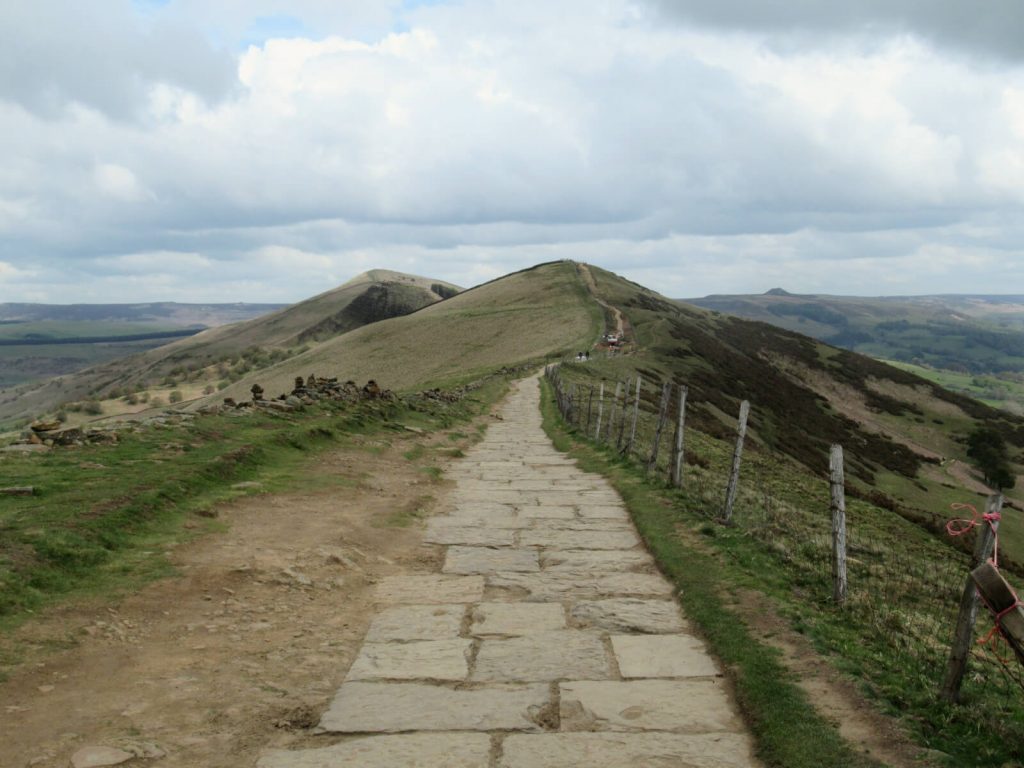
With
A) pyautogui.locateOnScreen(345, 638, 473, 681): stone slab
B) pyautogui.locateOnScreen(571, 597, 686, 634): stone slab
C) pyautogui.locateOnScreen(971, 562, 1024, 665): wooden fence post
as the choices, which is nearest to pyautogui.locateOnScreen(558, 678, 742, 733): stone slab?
pyautogui.locateOnScreen(345, 638, 473, 681): stone slab

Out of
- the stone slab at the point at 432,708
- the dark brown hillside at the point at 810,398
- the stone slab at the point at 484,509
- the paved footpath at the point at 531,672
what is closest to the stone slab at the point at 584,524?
the paved footpath at the point at 531,672

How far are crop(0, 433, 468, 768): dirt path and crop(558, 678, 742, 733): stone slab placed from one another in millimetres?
2026

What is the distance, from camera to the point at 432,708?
6.01m

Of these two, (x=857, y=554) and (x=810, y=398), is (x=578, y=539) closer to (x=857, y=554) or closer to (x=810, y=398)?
(x=857, y=554)

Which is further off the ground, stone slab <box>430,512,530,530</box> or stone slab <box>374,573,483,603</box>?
stone slab <box>374,573,483,603</box>

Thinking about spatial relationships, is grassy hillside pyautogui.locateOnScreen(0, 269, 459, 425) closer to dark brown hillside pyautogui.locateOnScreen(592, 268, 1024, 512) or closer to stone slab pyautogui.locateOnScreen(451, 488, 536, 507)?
dark brown hillside pyautogui.locateOnScreen(592, 268, 1024, 512)

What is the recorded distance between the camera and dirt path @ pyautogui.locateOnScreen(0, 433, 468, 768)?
17.8ft

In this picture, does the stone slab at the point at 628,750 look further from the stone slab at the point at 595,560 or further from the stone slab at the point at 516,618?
the stone slab at the point at 595,560

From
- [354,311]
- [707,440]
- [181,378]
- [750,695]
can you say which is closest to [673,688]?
[750,695]

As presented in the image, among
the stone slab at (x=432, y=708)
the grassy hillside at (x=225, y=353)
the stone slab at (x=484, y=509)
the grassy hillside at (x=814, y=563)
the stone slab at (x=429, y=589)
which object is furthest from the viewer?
the grassy hillside at (x=225, y=353)

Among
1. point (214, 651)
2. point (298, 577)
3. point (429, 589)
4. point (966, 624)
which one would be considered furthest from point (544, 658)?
point (298, 577)

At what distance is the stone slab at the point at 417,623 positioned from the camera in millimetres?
7621

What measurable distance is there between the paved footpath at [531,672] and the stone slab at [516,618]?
22 mm

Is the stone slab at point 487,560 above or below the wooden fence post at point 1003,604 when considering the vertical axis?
below
